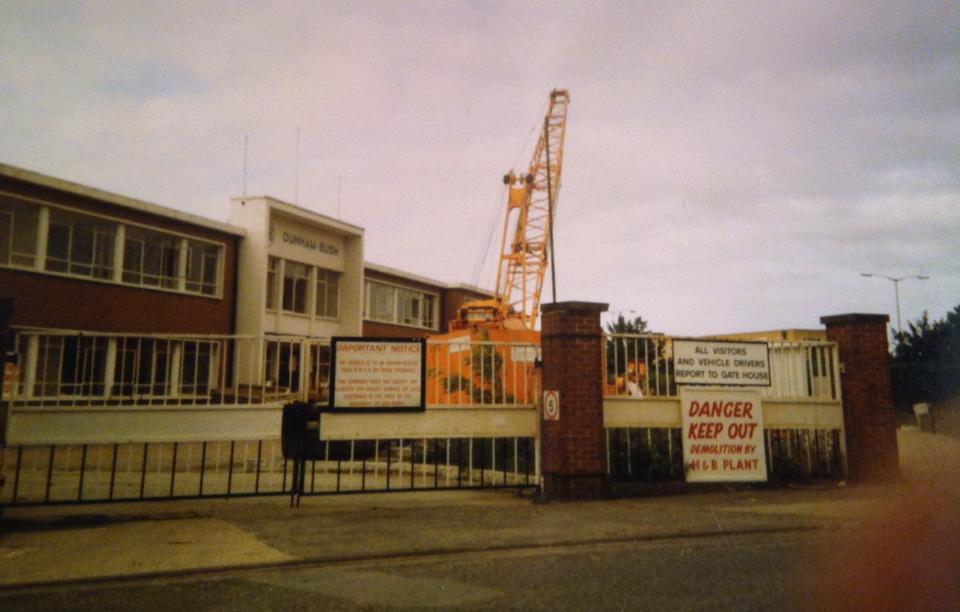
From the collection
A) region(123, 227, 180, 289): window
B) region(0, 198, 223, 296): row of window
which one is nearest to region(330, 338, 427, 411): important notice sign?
region(0, 198, 223, 296): row of window

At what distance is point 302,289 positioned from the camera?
31.9 meters

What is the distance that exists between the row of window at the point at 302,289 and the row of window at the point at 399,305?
97.3 inches

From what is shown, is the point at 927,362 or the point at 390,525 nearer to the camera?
the point at 390,525

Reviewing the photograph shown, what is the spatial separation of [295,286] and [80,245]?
1012 cm

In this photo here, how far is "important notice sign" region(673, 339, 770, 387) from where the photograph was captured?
1027cm

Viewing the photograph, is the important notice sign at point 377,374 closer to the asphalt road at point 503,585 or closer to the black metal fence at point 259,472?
the black metal fence at point 259,472

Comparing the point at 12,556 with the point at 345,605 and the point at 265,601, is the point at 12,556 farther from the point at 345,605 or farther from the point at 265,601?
the point at 345,605

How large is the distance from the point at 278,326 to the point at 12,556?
2396 centimetres

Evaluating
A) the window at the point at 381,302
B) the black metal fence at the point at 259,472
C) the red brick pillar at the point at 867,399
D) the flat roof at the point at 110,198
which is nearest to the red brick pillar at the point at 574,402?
the black metal fence at the point at 259,472

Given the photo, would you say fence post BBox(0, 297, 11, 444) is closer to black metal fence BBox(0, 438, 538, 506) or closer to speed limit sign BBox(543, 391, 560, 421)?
black metal fence BBox(0, 438, 538, 506)

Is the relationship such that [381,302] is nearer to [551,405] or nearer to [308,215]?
[308,215]

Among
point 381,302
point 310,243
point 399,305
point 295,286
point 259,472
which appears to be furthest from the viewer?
point 399,305

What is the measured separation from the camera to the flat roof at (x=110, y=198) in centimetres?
2012

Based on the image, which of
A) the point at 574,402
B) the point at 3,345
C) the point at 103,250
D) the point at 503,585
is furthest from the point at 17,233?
the point at 503,585
